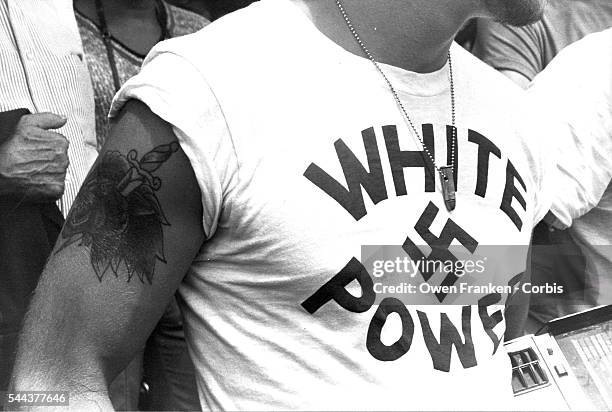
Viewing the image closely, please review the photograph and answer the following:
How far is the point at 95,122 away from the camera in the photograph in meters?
1.59

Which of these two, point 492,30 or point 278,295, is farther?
point 492,30

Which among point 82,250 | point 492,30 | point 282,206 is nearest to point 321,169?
point 282,206

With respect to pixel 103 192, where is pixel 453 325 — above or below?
below

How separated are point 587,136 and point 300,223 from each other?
73 cm

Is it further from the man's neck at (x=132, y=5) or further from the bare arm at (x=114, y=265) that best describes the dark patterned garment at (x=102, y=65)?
the bare arm at (x=114, y=265)

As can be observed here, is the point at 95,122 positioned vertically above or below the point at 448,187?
below

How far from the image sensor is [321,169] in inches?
45.6

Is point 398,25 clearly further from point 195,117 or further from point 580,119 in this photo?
point 580,119

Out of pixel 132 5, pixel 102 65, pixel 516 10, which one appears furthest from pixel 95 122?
pixel 516 10

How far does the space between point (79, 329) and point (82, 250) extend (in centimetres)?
9

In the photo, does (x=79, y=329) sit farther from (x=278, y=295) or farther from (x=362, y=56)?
(x=362, y=56)

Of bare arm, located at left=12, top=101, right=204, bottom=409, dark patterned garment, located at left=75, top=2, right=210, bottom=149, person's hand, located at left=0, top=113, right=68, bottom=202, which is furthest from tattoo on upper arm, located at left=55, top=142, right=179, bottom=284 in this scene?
dark patterned garment, located at left=75, top=2, right=210, bottom=149

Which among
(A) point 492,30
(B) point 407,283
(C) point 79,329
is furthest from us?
(A) point 492,30

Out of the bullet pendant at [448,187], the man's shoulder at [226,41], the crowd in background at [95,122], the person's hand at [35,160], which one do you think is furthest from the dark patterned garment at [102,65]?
the bullet pendant at [448,187]
